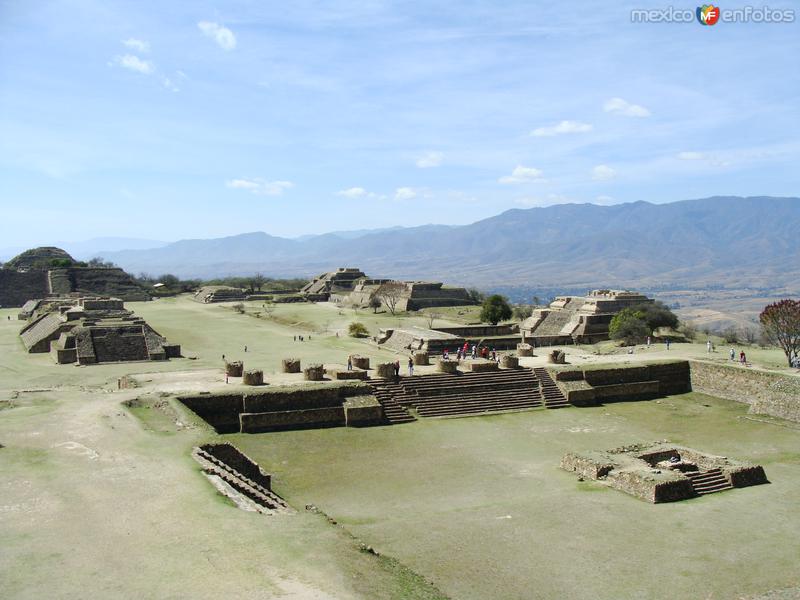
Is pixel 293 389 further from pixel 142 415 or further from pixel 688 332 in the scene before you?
pixel 688 332

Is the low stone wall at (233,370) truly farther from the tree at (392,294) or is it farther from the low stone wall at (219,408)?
the tree at (392,294)

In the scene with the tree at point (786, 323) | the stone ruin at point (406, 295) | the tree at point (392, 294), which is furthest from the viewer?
the tree at point (392, 294)

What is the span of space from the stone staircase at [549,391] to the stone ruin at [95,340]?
1918cm

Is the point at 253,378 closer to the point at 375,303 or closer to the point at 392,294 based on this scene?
the point at 375,303

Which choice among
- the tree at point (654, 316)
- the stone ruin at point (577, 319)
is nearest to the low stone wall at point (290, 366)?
the stone ruin at point (577, 319)

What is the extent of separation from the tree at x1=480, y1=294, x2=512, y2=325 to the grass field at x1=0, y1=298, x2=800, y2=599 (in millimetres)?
26627

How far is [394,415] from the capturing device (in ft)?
79.5

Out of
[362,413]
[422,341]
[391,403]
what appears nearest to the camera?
[362,413]

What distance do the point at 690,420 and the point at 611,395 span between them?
3711 mm

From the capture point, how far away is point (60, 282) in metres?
74.2

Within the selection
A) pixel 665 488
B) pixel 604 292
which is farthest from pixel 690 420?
pixel 604 292

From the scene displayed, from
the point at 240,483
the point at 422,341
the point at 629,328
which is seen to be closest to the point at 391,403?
the point at 240,483

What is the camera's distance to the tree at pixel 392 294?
68312 millimetres

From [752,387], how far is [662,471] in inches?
485
